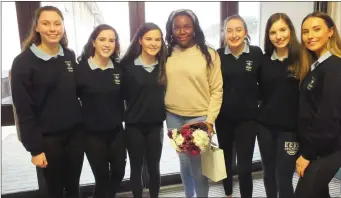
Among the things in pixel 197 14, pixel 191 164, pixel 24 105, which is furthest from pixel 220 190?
pixel 24 105

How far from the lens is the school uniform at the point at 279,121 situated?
7.18ft

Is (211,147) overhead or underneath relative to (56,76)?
underneath

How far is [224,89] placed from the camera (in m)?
2.42

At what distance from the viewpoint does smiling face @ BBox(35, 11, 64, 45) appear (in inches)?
78.5

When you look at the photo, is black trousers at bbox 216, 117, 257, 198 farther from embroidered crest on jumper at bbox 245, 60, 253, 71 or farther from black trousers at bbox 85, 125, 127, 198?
black trousers at bbox 85, 125, 127, 198

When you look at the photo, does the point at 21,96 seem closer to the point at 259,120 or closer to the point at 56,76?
the point at 56,76

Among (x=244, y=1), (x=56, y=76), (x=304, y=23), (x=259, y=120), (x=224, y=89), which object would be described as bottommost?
(x=259, y=120)

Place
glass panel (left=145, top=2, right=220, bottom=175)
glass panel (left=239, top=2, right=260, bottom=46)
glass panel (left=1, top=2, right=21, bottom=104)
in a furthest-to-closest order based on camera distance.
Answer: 1. glass panel (left=239, top=2, right=260, bottom=46)
2. glass panel (left=145, top=2, right=220, bottom=175)
3. glass panel (left=1, top=2, right=21, bottom=104)

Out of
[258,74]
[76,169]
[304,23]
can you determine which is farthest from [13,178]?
[304,23]

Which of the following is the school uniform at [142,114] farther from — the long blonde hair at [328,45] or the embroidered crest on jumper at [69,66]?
the long blonde hair at [328,45]

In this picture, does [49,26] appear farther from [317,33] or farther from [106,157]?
[317,33]

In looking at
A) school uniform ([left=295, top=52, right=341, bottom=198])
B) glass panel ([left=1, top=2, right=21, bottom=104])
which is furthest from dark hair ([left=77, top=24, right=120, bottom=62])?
school uniform ([left=295, top=52, right=341, bottom=198])

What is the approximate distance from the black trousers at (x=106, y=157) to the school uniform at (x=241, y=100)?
2.72ft

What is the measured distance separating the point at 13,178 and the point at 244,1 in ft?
9.78
